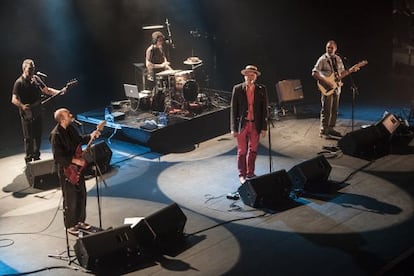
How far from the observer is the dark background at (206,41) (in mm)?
14484

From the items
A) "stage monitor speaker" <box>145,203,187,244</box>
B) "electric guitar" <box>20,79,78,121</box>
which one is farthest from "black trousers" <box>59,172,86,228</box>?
"electric guitar" <box>20,79,78,121</box>

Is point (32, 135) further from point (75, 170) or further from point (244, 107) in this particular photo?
point (244, 107)

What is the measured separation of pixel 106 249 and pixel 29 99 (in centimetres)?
442

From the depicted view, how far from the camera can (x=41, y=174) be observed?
10.2 metres

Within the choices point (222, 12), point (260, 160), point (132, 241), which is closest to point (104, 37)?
point (222, 12)

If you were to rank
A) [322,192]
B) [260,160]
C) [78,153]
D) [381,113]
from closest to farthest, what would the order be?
[78,153] → [322,192] → [260,160] → [381,113]

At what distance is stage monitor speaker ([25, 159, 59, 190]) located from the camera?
33.4 ft

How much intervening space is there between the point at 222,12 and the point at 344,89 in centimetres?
392

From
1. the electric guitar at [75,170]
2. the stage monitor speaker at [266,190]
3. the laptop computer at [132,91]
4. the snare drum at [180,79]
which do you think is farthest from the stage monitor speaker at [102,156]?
the snare drum at [180,79]

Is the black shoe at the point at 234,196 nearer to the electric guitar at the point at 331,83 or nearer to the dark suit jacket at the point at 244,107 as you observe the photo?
the dark suit jacket at the point at 244,107

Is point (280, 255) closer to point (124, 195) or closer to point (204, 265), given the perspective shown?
point (204, 265)

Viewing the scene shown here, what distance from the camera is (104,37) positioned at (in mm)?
15375

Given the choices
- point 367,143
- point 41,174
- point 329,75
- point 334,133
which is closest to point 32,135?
point 41,174

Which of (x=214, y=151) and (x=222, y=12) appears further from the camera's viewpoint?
(x=222, y=12)
